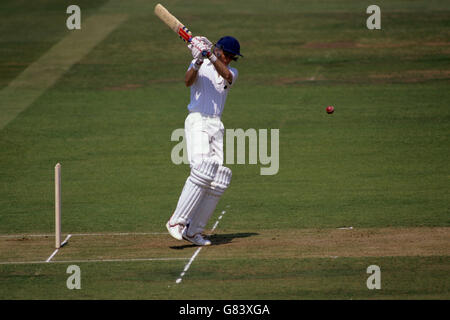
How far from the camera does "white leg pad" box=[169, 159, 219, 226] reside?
35.8 feet

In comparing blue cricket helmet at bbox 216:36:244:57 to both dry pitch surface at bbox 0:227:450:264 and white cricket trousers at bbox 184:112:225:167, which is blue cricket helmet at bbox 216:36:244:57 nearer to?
white cricket trousers at bbox 184:112:225:167

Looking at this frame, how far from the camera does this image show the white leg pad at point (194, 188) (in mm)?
10914

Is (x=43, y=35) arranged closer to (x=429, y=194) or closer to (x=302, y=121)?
(x=302, y=121)

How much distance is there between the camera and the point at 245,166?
17.2 meters

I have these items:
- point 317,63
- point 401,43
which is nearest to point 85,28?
point 317,63

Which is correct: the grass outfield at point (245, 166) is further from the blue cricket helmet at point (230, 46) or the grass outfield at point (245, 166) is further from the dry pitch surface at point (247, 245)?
the blue cricket helmet at point (230, 46)

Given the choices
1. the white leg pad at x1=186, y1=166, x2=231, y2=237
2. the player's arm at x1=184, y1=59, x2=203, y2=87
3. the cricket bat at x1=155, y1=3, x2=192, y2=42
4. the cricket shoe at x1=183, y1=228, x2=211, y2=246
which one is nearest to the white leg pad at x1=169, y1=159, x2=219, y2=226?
the white leg pad at x1=186, y1=166, x2=231, y2=237

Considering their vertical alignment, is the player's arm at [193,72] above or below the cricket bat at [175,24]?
below

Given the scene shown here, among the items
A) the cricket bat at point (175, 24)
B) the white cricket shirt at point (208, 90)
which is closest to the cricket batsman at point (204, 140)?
the white cricket shirt at point (208, 90)

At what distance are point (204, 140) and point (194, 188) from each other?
67 cm

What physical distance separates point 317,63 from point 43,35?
9.06 m

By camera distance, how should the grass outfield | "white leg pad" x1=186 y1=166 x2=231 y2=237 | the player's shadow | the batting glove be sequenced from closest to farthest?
the grass outfield, the batting glove, "white leg pad" x1=186 y1=166 x2=231 y2=237, the player's shadow

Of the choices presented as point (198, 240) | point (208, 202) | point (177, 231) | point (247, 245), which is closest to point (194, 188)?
point (208, 202)

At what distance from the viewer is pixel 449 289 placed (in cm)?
903
